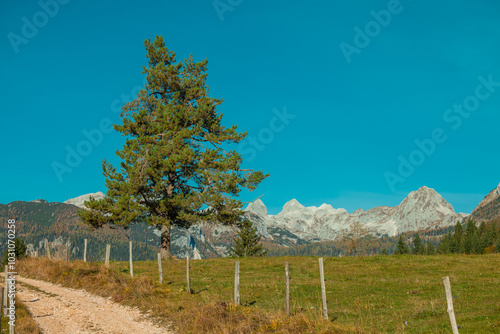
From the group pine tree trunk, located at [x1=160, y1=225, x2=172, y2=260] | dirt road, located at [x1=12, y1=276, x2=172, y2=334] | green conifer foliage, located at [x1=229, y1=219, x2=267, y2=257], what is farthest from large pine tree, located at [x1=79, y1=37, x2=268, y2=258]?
green conifer foliage, located at [x1=229, y1=219, x2=267, y2=257]

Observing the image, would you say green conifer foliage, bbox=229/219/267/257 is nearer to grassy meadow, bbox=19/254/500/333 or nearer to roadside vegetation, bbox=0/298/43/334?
grassy meadow, bbox=19/254/500/333

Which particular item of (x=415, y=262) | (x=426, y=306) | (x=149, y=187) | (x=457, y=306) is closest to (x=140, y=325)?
(x=426, y=306)

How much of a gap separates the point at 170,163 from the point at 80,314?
66.9 ft

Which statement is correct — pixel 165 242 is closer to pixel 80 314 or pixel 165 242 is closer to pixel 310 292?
pixel 80 314

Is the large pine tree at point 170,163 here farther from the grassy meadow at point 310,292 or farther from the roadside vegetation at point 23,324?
the roadside vegetation at point 23,324

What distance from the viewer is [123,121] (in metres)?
41.5

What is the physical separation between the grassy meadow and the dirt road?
35.1 inches

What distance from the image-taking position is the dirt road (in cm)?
1648

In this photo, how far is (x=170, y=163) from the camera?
3775 centimetres

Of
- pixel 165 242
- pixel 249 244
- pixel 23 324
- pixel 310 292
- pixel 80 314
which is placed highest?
pixel 165 242

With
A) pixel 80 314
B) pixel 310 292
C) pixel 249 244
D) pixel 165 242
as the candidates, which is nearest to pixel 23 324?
pixel 80 314

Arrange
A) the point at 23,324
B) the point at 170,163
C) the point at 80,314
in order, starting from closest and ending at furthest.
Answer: the point at 23,324, the point at 80,314, the point at 170,163

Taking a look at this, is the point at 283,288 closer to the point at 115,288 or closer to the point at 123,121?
the point at 115,288

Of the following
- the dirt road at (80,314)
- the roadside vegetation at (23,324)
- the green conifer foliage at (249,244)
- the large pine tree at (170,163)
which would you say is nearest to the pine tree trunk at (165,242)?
the large pine tree at (170,163)
